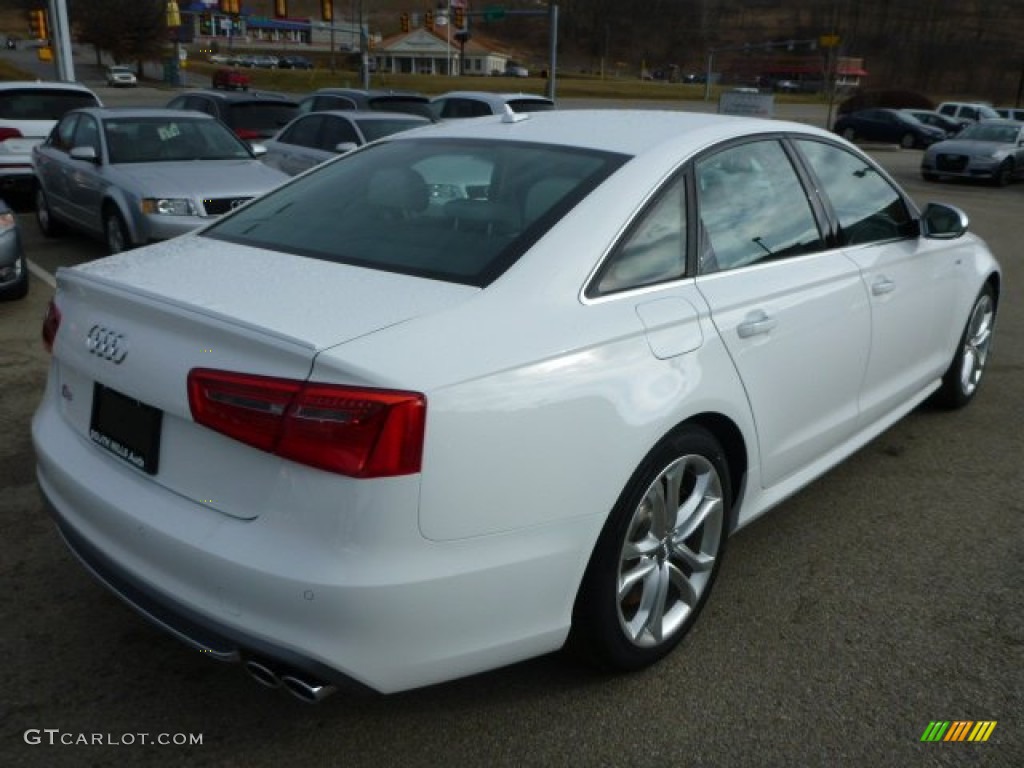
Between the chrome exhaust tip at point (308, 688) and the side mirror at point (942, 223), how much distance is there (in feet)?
10.8

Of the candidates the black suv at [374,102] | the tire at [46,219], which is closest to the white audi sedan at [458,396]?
the tire at [46,219]

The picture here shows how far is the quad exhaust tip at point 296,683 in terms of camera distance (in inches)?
81.5

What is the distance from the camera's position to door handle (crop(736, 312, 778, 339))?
2.82 metres

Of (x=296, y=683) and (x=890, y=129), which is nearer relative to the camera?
(x=296, y=683)

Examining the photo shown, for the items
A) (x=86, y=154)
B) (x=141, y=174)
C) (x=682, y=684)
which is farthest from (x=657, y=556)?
(x=86, y=154)

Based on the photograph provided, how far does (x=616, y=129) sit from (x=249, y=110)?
12347mm

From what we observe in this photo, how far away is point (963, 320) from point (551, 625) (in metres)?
3.32

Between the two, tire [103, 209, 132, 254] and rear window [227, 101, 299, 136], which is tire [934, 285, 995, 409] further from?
rear window [227, 101, 299, 136]

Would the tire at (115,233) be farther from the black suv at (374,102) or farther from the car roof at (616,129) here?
the black suv at (374,102)

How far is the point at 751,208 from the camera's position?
318cm

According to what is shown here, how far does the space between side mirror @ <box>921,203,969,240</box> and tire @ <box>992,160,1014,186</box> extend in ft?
66.7

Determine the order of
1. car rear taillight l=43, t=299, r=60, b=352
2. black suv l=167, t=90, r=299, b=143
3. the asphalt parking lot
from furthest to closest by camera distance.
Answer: black suv l=167, t=90, r=299, b=143
car rear taillight l=43, t=299, r=60, b=352
the asphalt parking lot

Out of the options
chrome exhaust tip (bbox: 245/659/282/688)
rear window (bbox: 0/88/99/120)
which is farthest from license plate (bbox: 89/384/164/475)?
rear window (bbox: 0/88/99/120)

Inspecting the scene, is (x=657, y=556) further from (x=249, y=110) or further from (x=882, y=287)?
(x=249, y=110)
